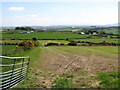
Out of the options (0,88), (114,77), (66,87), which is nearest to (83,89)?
(66,87)

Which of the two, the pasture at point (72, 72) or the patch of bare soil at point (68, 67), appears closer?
the pasture at point (72, 72)

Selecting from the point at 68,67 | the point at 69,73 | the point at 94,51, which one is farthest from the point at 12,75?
the point at 94,51

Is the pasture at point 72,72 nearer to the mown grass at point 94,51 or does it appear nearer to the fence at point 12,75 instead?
the fence at point 12,75

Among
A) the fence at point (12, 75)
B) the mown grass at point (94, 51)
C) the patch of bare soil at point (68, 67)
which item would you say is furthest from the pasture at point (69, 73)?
the mown grass at point (94, 51)

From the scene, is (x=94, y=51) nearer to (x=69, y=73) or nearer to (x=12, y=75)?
(x=69, y=73)

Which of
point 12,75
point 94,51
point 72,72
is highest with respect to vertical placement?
point 12,75

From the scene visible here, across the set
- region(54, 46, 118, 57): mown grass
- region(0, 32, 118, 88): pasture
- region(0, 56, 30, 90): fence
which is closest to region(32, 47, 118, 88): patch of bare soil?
region(0, 32, 118, 88): pasture

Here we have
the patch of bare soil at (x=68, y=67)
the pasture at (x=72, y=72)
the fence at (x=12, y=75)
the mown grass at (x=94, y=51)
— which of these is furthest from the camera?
the mown grass at (x=94, y=51)

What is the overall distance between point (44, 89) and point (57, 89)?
44cm

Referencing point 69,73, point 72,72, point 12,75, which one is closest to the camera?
point 12,75

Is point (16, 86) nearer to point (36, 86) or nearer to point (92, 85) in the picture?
point (36, 86)

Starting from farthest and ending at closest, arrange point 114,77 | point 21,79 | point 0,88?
point 114,77 → point 21,79 → point 0,88

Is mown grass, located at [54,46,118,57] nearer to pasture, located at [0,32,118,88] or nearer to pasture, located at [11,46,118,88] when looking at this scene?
pasture, located at [0,32,118,88]

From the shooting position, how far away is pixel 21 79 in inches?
227
